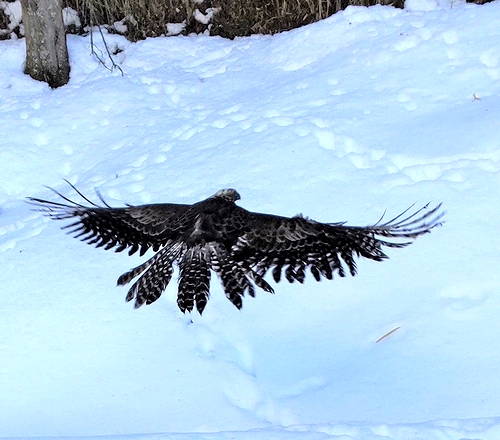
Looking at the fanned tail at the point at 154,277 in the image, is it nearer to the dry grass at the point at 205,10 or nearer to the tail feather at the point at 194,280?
the tail feather at the point at 194,280

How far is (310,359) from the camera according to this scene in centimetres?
322

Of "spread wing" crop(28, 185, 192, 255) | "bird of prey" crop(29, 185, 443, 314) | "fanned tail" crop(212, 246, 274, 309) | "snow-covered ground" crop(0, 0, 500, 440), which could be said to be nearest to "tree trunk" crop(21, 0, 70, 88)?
"snow-covered ground" crop(0, 0, 500, 440)

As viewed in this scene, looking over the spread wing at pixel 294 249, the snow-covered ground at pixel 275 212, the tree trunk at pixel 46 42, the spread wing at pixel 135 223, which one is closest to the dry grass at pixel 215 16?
the snow-covered ground at pixel 275 212

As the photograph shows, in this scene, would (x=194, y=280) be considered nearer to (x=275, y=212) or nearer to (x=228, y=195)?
(x=228, y=195)

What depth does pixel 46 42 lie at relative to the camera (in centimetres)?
565

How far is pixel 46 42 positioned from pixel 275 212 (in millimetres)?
2646

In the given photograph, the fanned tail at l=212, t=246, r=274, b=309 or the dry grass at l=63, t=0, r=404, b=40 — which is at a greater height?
the dry grass at l=63, t=0, r=404, b=40

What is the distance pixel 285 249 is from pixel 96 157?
240 cm

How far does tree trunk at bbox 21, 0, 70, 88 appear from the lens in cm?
560

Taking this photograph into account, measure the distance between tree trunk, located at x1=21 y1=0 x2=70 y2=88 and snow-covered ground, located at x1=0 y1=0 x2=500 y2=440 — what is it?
0.44 ft

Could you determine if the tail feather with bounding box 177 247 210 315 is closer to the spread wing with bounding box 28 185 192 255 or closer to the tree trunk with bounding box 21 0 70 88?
the spread wing with bounding box 28 185 192 255

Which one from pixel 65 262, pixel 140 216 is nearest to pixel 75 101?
pixel 65 262

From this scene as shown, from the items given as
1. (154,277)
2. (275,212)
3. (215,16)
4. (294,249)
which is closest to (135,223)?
(154,277)

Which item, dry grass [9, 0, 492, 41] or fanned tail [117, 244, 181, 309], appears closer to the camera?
fanned tail [117, 244, 181, 309]
